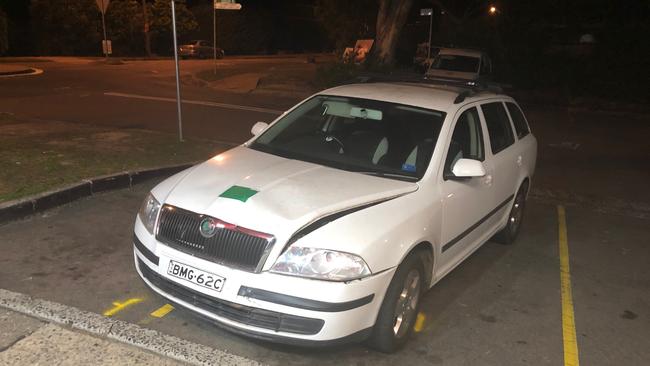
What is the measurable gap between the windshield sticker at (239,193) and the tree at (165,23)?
38842 mm

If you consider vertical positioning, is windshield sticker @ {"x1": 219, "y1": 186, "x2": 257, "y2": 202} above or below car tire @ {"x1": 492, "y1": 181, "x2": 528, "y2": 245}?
above

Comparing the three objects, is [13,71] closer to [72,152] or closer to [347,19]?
[347,19]

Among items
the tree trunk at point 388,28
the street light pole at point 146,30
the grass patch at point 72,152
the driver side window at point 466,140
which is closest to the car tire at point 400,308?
the driver side window at point 466,140

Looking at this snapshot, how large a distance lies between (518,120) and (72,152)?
19.6 feet

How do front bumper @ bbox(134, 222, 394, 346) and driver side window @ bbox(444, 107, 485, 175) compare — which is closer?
front bumper @ bbox(134, 222, 394, 346)

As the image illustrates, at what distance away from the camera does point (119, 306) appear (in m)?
4.10

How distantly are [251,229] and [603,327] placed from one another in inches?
109

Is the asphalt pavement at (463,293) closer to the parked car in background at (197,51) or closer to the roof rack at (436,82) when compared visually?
the roof rack at (436,82)

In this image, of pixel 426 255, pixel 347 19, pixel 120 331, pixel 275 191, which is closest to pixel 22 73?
pixel 347 19

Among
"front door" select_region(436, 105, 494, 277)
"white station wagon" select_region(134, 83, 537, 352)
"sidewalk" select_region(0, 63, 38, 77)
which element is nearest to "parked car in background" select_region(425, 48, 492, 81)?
"white station wagon" select_region(134, 83, 537, 352)

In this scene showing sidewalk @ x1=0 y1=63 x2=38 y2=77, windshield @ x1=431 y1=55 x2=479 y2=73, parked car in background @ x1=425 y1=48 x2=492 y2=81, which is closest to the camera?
parked car in background @ x1=425 y1=48 x2=492 y2=81

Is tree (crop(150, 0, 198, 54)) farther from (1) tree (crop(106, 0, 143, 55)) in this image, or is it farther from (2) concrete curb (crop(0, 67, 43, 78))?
(2) concrete curb (crop(0, 67, 43, 78))

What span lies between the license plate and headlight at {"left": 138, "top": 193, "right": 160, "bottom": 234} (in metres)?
0.37

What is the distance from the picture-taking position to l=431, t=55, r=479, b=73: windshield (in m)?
17.0
